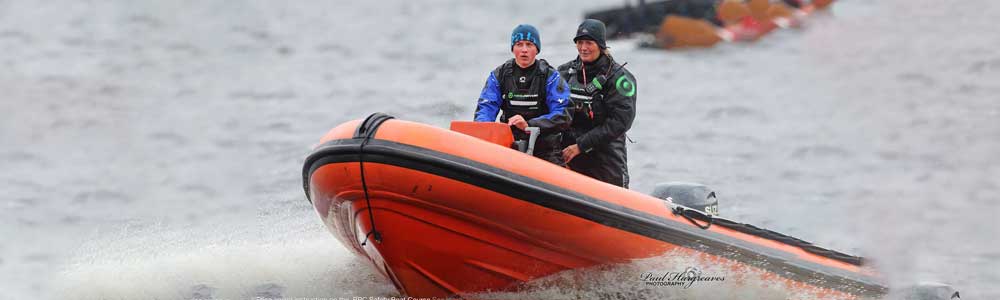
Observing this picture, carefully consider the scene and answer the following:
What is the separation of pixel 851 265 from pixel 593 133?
1304mm

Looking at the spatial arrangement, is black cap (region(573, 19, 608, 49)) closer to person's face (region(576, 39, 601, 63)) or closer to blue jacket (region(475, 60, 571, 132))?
person's face (region(576, 39, 601, 63))

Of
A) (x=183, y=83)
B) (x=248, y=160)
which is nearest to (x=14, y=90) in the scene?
(x=183, y=83)

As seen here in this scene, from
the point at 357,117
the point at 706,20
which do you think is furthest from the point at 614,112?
the point at 706,20

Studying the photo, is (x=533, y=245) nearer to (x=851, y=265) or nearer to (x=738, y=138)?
(x=851, y=265)

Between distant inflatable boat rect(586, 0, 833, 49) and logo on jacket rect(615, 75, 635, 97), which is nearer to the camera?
logo on jacket rect(615, 75, 635, 97)

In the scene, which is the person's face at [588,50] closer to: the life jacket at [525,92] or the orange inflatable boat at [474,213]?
the life jacket at [525,92]

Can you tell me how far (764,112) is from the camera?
1263cm

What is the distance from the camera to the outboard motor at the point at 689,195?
5.44 metres

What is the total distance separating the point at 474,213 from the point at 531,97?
27.6 inches

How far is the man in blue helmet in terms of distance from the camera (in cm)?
504

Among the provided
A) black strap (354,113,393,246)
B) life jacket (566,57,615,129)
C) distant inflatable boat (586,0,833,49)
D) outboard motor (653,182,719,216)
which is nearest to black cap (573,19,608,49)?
life jacket (566,57,615,129)

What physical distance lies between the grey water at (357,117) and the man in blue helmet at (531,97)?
0.66 meters

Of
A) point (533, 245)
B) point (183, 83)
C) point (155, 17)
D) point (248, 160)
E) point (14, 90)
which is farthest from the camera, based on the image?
point (155, 17)

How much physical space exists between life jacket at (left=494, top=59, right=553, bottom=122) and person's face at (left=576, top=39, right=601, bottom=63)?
7.9 inches
